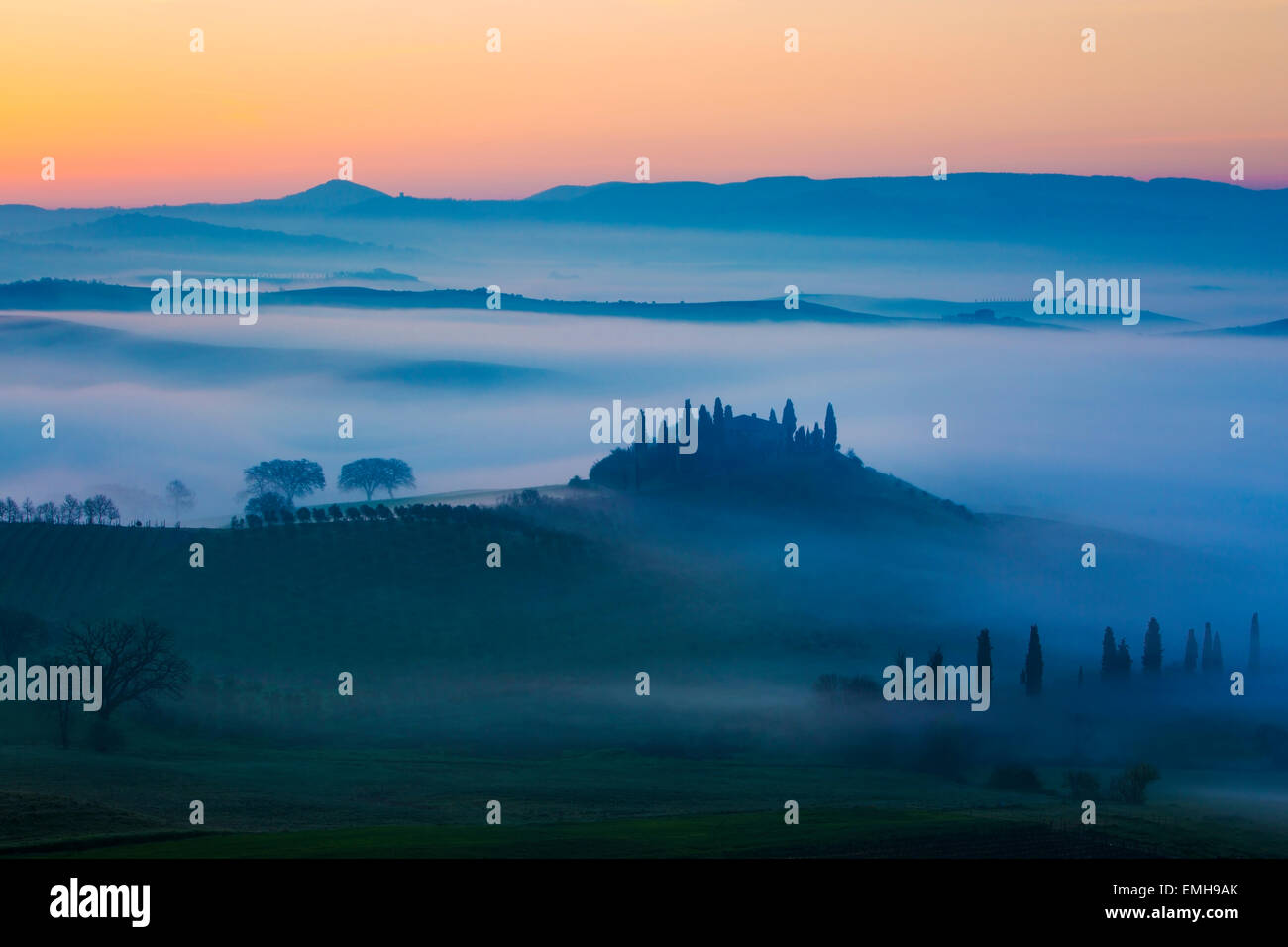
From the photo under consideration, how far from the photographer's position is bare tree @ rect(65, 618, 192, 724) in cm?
12638

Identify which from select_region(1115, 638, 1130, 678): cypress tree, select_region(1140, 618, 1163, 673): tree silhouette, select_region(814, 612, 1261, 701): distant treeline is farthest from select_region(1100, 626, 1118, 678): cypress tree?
select_region(1140, 618, 1163, 673): tree silhouette

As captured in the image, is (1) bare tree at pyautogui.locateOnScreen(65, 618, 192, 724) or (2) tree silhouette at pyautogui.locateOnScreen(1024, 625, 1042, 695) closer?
(1) bare tree at pyautogui.locateOnScreen(65, 618, 192, 724)

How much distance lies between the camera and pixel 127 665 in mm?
130875

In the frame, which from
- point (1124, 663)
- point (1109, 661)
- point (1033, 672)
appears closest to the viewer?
point (1033, 672)

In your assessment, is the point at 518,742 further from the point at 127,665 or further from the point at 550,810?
the point at 550,810

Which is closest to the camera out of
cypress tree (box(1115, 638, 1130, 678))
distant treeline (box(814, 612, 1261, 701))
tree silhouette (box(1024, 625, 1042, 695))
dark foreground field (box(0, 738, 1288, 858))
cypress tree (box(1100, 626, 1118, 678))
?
dark foreground field (box(0, 738, 1288, 858))

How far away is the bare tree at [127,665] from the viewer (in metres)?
126

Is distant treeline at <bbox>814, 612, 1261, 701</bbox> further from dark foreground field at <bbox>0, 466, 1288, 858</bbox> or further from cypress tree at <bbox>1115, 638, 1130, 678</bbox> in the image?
dark foreground field at <bbox>0, 466, 1288, 858</bbox>

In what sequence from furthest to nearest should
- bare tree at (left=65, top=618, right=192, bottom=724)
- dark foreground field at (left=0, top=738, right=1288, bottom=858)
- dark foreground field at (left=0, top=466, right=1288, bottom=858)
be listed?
bare tree at (left=65, top=618, right=192, bottom=724), dark foreground field at (left=0, top=466, right=1288, bottom=858), dark foreground field at (left=0, top=738, right=1288, bottom=858)

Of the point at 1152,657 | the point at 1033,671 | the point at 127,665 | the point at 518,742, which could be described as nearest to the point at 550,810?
the point at 518,742

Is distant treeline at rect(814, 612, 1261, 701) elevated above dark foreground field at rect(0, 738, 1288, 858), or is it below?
below

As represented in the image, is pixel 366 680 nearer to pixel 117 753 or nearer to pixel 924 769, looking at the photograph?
pixel 117 753

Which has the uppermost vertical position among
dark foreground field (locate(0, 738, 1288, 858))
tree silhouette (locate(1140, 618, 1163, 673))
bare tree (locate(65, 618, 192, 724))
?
bare tree (locate(65, 618, 192, 724))
